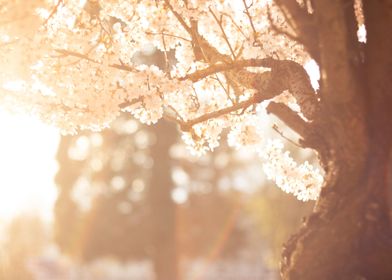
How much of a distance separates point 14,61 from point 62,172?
22.5m

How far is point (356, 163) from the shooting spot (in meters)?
A: 6.04

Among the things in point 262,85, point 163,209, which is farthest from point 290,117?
point 163,209

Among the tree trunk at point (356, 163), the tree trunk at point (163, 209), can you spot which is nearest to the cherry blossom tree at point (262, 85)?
the tree trunk at point (356, 163)

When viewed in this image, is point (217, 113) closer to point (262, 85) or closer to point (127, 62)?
point (262, 85)

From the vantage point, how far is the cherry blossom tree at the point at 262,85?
19.7 ft

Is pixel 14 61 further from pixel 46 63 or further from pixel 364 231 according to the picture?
pixel 364 231

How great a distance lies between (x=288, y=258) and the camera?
6.52 meters

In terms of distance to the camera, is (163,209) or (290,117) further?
(163,209)

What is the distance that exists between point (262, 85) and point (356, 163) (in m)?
1.36

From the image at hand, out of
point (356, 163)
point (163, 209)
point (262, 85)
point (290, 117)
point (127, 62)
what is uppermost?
point (163, 209)

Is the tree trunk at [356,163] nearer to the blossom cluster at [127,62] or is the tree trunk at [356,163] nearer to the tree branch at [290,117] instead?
the tree branch at [290,117]

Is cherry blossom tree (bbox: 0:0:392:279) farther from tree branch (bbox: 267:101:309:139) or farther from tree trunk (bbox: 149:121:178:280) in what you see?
tree trunk (bbox: 149:121:178:280)

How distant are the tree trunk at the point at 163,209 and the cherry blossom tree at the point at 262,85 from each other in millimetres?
17025

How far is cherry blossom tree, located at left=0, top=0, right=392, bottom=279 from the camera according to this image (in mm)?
5992
